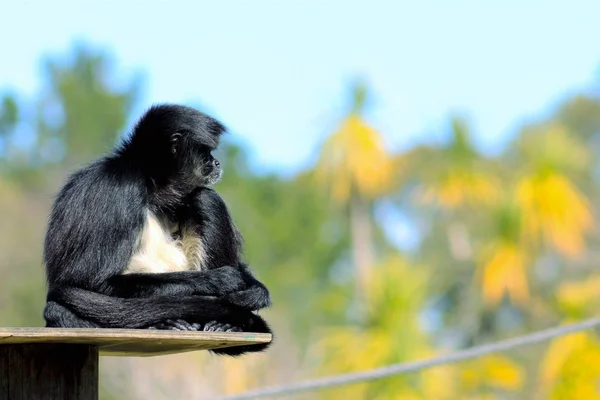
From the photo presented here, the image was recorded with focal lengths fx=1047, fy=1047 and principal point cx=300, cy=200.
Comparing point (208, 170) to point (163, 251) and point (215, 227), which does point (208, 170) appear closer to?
point (215, 227)

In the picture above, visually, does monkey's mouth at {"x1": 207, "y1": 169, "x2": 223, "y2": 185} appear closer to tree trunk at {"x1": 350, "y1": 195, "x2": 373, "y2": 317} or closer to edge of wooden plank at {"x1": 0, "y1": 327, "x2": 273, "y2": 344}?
edge of wooden plank at {"x1": 0, "y1": 327, "x2": 273, "y2": 344}

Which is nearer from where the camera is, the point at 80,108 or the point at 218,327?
the point at 218,327

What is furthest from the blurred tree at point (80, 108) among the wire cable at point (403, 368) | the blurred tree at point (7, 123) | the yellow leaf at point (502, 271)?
the wire cable at point (403, 368)

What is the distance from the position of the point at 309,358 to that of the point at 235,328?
85.4 ft

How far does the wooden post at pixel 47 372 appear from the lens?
4203mm

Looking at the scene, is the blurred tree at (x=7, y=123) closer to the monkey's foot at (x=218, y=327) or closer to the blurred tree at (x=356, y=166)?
the blurred tree at (x=356, y=166)


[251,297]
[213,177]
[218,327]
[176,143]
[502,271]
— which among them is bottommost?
[218,327]

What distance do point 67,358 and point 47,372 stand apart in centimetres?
10

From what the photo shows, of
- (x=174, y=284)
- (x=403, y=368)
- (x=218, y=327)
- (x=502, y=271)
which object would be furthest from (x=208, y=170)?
(x=502, y=271)

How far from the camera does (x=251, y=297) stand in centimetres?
497

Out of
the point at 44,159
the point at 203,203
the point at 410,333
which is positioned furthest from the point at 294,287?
the point at 203,203

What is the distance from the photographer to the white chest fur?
5.20 meters

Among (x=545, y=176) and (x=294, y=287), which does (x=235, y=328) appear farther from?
(x=294, y=287)

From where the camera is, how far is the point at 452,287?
3775 centimetres
